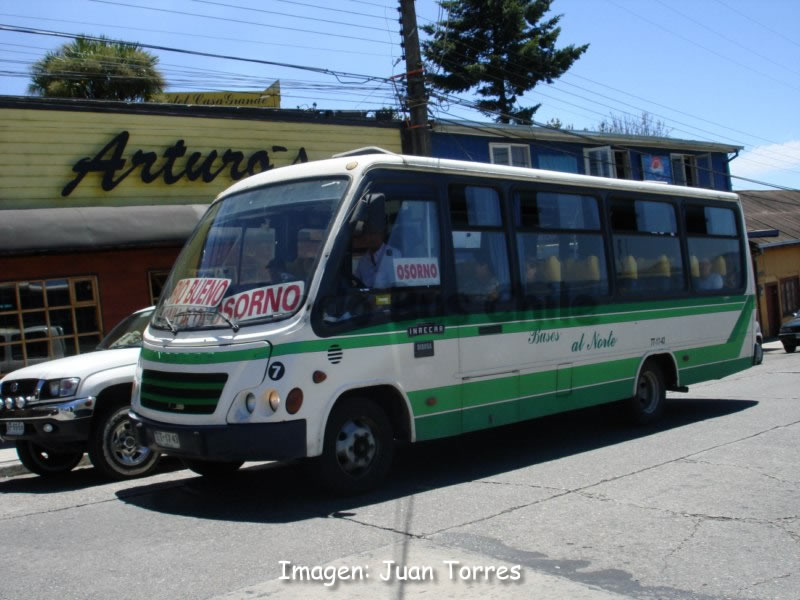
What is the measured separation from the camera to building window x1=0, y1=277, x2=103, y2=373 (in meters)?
14.9

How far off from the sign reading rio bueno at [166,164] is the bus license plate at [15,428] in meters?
7.74

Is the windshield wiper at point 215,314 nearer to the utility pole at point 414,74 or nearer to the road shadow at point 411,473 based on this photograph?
the road shadow at point 411,473

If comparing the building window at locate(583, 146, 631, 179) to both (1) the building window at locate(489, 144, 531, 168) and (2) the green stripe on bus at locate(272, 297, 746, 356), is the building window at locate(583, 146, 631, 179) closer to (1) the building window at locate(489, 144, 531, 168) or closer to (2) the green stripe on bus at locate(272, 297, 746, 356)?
(1) the building window at locate(489, 144, 531, 168)

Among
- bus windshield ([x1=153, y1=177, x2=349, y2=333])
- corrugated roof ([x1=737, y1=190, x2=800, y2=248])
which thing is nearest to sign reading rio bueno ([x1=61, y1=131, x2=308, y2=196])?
bus windshield ([x1=153, y1=177, x2=349, y2=333])

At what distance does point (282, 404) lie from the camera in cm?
710

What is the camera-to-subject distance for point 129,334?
33.7ft

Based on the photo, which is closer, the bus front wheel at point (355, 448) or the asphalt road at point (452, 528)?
the asphalt road at point (452, 528)

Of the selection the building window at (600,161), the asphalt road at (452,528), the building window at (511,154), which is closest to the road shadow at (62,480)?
the asphalt road at (452,528)

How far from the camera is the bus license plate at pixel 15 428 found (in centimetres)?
888

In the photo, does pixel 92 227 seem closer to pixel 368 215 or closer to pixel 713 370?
pixel 368 215

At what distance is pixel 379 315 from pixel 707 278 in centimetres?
654

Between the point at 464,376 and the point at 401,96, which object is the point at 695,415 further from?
the point at 401,96

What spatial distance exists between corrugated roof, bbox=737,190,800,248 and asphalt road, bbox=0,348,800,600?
29738 mm

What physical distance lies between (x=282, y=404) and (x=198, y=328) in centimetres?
110
